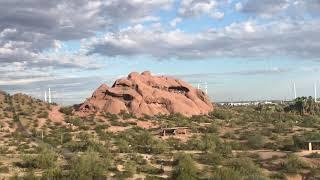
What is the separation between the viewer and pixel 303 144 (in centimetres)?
4709

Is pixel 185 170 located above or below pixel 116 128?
below

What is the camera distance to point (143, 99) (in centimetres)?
8056

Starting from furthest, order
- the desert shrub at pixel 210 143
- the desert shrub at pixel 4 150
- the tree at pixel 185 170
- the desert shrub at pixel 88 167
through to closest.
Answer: the desert shrub at pixel 210 143, the desert shrub at pixel 4 150, the tree at pixel 185 170, the desert shrub at pixel 88 167

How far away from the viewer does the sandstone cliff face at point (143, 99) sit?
78.6 metres

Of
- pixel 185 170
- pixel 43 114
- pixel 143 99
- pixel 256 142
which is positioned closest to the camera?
pixel 185 170

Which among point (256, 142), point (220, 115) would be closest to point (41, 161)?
point (256, 142)

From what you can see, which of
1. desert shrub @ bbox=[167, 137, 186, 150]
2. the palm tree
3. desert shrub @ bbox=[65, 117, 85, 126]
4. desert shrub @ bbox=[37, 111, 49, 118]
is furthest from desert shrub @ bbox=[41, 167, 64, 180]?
the palm tree

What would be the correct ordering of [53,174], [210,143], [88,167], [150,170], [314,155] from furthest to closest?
[210,143]
[314,155]
[150,170]
[88,167]
[53,174]

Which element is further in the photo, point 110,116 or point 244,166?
point 110,116

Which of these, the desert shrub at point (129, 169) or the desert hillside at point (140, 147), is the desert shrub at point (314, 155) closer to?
the desert hillside at point (140, 147)

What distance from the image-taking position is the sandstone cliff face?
7856 cm

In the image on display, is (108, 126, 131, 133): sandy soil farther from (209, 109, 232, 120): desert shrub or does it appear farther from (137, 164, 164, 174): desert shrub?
(137, 164, 164, 174): desert shrub

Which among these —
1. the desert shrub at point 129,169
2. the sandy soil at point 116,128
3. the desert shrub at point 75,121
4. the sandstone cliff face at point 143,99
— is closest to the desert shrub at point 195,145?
the desert shrub at point 129,169

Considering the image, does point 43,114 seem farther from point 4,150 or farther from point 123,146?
point 123,146
